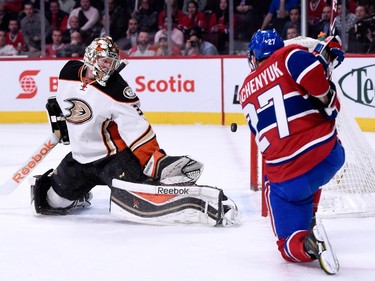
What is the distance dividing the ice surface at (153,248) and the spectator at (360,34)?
338 cm

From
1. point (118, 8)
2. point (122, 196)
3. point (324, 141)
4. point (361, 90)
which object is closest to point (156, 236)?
point (122, 196)

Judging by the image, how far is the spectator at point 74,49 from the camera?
30.0 feet

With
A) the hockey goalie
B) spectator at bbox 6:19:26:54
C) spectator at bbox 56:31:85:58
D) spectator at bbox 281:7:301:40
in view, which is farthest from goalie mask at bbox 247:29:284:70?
spectator at bbox 6:19:26:54

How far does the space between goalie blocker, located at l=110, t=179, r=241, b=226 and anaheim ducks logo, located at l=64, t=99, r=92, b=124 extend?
322mm

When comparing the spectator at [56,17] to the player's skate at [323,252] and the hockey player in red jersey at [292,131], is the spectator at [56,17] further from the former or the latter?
the player's skate at [323,252]

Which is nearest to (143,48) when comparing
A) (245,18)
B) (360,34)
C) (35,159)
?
(245,18)

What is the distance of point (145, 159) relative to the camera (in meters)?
4.08

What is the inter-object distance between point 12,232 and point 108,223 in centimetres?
44

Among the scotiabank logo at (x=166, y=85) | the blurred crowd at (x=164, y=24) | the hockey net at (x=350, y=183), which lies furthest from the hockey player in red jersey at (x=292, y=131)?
the scotiabank logo at (x=166, y=85)

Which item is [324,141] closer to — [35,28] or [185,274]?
[185,274]

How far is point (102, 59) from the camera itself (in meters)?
4.10

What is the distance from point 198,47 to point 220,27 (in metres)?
0.31

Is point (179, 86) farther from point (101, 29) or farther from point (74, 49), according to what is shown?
point (74, 49)

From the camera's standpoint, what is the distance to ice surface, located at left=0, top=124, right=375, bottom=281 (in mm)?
3225
